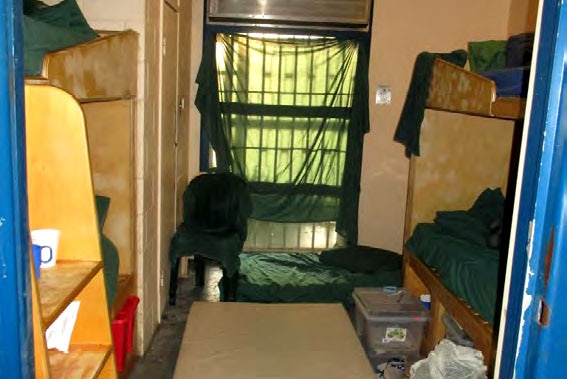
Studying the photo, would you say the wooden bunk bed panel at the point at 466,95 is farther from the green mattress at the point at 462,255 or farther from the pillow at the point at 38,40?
the pillow at the point at 38,40

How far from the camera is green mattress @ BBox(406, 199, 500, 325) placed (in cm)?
272

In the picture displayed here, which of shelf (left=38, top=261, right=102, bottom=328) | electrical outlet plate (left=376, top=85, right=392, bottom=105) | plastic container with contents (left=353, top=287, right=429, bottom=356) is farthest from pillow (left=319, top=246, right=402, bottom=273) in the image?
shelf (left=38, top=261, right=102, bottom=328)

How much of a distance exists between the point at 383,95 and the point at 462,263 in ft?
7.05

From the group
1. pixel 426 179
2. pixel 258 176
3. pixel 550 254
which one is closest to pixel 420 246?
pixel 426 179

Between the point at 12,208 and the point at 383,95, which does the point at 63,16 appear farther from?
the point at 383,95

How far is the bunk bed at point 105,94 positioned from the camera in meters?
1.88

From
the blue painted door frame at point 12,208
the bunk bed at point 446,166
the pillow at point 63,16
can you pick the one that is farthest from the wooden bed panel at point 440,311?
the pillow at point 63,16

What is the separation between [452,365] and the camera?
2.51 m

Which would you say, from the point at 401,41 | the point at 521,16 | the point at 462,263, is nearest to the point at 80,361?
the point at 462,263

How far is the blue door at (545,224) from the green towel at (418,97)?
8.91 feet

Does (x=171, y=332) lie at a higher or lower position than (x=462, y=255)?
lower

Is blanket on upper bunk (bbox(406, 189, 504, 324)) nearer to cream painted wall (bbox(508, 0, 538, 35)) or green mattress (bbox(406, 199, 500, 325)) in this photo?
green mattress (bbox(406, 199, 500, 325))

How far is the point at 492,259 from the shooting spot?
2939 mm

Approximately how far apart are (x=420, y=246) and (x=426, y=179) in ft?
1.67
